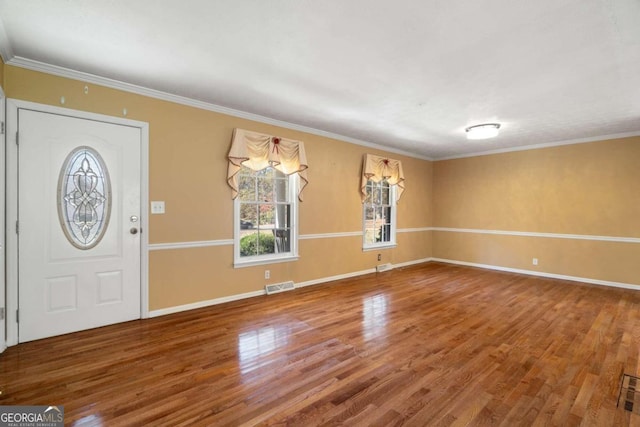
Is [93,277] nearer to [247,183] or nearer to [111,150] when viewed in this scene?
[111,150]

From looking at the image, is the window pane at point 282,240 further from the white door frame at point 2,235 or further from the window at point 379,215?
the white door frame at point 2,235

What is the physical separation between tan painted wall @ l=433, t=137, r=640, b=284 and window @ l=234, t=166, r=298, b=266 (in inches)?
172

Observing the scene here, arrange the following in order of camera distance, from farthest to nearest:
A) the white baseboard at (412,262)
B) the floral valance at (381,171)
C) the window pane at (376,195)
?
the white baseboard at (412,262) → the window pane at (376,195) → the floral valance at (381,171)

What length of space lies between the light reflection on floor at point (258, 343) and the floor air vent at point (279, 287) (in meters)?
1.24

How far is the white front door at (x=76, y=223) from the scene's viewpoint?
9.43 feet

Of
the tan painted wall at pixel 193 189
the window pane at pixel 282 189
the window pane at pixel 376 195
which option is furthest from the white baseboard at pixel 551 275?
the window pane at pixel 282 189

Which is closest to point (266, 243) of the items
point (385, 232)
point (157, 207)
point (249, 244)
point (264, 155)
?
point (249, 244)

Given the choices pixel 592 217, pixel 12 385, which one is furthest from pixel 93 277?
pixel 592 217

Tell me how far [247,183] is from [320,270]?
1.97m

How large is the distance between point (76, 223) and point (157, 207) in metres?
0.77

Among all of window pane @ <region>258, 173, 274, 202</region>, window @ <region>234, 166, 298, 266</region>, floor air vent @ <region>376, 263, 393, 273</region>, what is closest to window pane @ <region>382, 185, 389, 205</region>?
floor air vent @ <region>376, 263, 393, 273</region>

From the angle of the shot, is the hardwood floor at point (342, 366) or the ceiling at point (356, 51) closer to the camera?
the hardwood floor at point (342, 366)

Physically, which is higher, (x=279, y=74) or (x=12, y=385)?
(x=279, y=74)

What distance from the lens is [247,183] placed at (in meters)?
4.43
